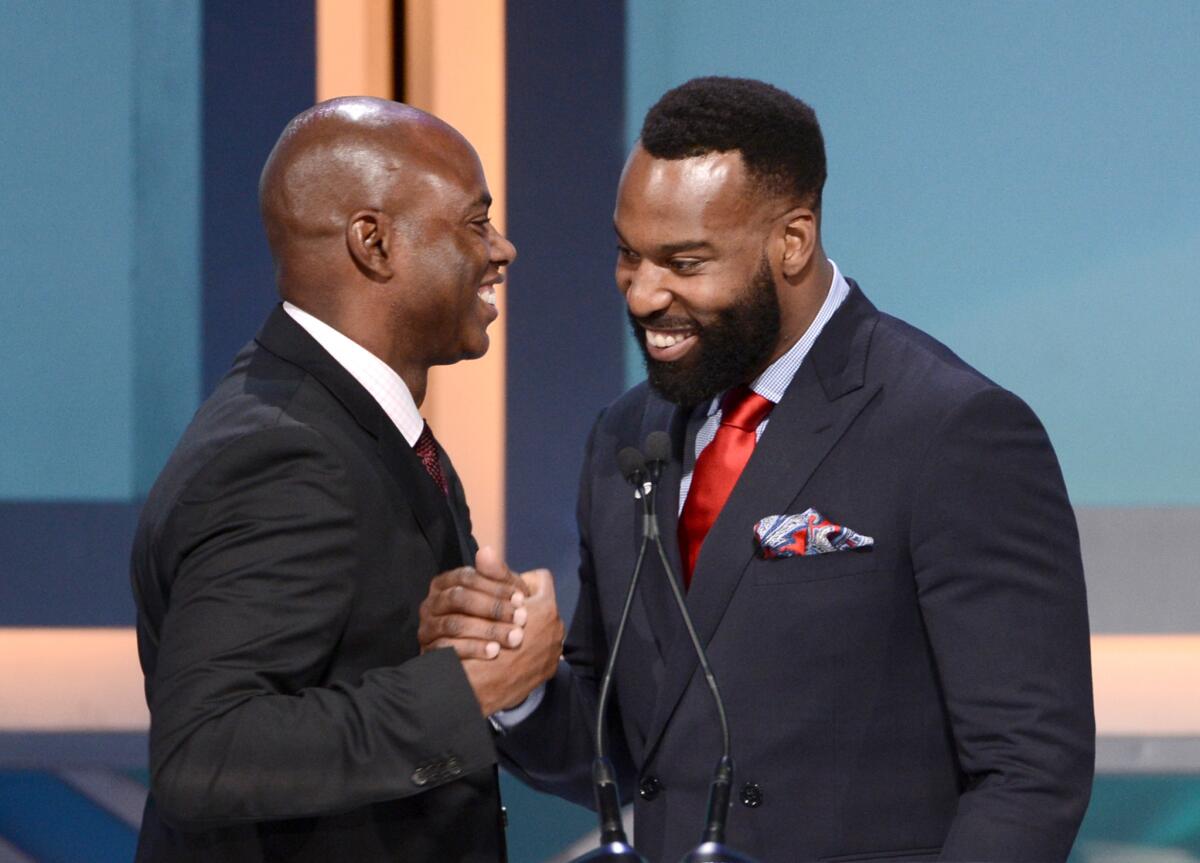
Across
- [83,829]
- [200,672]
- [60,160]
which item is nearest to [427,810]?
[200,672]

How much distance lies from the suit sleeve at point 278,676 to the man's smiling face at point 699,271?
1.46 ft

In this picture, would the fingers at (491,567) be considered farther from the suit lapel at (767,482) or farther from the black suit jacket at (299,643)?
the suit lapel at (767,482)

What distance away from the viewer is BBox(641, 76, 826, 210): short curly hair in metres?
1.57

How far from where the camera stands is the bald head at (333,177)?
1458 millimetres

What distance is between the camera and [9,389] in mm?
2789

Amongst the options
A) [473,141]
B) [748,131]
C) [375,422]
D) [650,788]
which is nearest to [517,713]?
[650,788]

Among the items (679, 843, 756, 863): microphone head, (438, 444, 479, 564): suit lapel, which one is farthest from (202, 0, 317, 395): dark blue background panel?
(679, 843, 756, 863): microphone head

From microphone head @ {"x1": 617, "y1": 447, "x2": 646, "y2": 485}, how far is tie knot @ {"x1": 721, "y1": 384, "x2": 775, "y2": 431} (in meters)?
0.31

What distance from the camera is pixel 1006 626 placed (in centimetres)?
138

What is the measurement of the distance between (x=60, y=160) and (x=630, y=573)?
172 centimetres

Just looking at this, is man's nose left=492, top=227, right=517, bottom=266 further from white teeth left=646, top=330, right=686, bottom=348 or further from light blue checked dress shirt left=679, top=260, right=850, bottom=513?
light blue checked dress shirt left=679, top=260, right=850, bottom=513

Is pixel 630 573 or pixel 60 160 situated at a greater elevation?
pixel 60 160

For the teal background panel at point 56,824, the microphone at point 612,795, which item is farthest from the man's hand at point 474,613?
the teal background panel at point 56,824

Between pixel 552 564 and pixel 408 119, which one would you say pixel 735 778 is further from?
pixel 552 564
